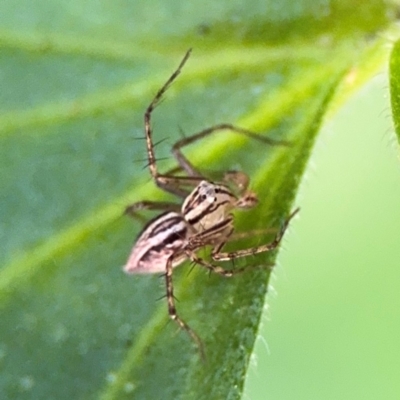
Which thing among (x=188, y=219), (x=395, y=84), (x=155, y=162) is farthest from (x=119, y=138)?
(x=395, y=84)

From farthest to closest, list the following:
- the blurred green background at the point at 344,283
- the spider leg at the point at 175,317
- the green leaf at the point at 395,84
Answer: the blurred green background at the point at 344,283 → the spider leg at the point at 175,317 → the green leaf at the point at 395,84

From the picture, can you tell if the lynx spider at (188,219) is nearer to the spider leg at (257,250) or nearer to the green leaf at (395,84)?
the spider leg at (257,250)

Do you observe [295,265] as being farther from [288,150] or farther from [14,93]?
[14,93]

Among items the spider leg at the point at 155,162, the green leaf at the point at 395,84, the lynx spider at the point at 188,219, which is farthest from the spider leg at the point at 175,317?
the green leaf at the point at 395,84

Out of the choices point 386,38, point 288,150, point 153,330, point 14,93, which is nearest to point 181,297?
point 153,330

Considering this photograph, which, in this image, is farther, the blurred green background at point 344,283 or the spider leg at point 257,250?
the blurred green background at point 344,283

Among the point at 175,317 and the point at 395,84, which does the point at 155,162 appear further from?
the point at 395,84

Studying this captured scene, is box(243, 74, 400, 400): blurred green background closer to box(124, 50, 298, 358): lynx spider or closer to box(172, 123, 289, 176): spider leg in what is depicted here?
box(124, 50, 298, 358): lynx spider

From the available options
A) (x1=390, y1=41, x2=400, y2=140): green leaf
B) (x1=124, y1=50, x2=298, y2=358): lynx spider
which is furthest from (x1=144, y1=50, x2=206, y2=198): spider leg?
(x1=390, y1=41, x2=400, y2=140): green leaf
